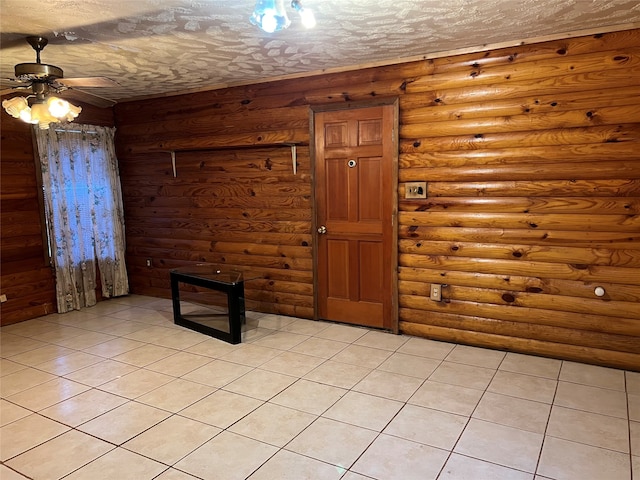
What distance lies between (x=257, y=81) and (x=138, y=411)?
3.17m

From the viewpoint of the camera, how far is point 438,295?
12.2 ft

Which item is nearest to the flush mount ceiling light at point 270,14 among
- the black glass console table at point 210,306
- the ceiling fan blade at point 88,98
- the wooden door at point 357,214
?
the wooden door at point 357,214

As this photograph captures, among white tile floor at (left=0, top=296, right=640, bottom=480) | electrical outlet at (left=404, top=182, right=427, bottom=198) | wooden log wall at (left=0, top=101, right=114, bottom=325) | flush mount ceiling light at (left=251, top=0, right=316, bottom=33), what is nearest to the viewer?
flush mount ceiling light at (left=251, top=0, right=316, bottom=33)

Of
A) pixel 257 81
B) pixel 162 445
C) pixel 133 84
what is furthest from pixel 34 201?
pixel 162 445

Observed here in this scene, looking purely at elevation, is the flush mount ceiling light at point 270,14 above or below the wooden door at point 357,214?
above

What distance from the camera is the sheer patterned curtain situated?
478cm

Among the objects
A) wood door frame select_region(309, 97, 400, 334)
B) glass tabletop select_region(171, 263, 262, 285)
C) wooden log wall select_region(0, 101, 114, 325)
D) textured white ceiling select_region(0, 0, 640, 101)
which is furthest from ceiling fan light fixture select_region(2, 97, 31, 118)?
wood door frame select_region(309, 97, 400, 334)

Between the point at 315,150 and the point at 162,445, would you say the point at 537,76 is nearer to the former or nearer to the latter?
the point at 315,150

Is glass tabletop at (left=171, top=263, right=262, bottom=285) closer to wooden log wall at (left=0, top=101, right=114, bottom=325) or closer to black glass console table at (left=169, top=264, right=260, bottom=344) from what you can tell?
black glass console table at (left=169, top=264, right=260, bottom=344)

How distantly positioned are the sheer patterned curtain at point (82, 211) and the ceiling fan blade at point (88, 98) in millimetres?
289

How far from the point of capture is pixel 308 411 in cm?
268

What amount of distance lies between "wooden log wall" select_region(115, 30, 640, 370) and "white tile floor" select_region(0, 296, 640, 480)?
36cm

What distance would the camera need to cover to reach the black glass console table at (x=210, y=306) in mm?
3773

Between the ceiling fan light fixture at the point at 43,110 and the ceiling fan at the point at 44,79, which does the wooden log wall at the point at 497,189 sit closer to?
the ceiling fan at the point at 44,79
